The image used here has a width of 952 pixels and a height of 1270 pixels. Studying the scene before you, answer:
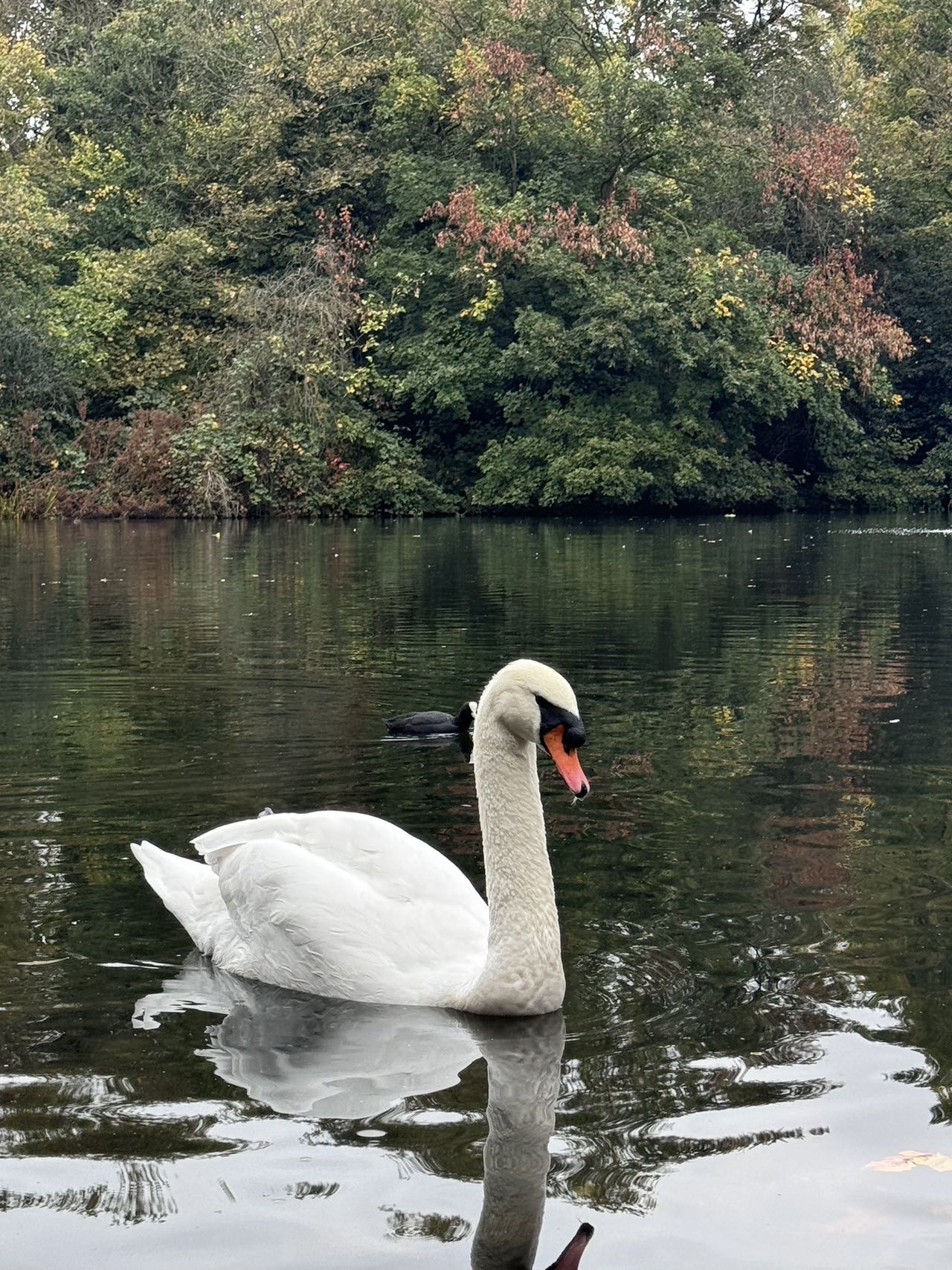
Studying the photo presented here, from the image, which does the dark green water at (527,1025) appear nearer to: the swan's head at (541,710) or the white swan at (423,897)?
the white swan at (423,897)

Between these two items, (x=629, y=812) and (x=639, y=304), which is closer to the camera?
(x=629, y=812)

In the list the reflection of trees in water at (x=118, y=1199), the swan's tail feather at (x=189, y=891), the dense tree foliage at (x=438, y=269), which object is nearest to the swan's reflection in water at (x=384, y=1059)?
the swan's tail feather at (x=189, y=891)

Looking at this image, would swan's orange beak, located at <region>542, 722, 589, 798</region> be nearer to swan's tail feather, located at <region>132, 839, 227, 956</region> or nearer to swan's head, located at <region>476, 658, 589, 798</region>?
swan's head, located at <region>476, 658, 589, 798</region>

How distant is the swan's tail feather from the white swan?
0.20 feet

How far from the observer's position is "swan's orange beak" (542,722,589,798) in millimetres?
5250

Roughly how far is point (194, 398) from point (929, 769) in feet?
97.6

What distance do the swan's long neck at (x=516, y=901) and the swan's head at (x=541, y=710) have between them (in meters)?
0.08

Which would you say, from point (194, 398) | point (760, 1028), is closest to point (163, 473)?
point (194, 398)

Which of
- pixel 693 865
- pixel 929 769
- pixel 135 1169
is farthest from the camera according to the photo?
pixel 929 769

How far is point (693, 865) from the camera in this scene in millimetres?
7297

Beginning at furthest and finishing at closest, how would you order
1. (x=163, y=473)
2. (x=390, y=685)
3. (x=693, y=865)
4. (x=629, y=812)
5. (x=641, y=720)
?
(x=163, y=473), (x=390, y=685), (x=641, y=720), (x=629, y=812), (x=693, y=865)

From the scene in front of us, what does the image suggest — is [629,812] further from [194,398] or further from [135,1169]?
[194,398]

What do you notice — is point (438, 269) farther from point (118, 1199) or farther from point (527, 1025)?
point (118, 1199)

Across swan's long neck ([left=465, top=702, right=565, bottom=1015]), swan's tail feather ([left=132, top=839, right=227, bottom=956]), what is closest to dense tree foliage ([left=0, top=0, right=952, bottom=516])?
swan's tail feather ([left=132, top=839, right=227, bottom=956])
